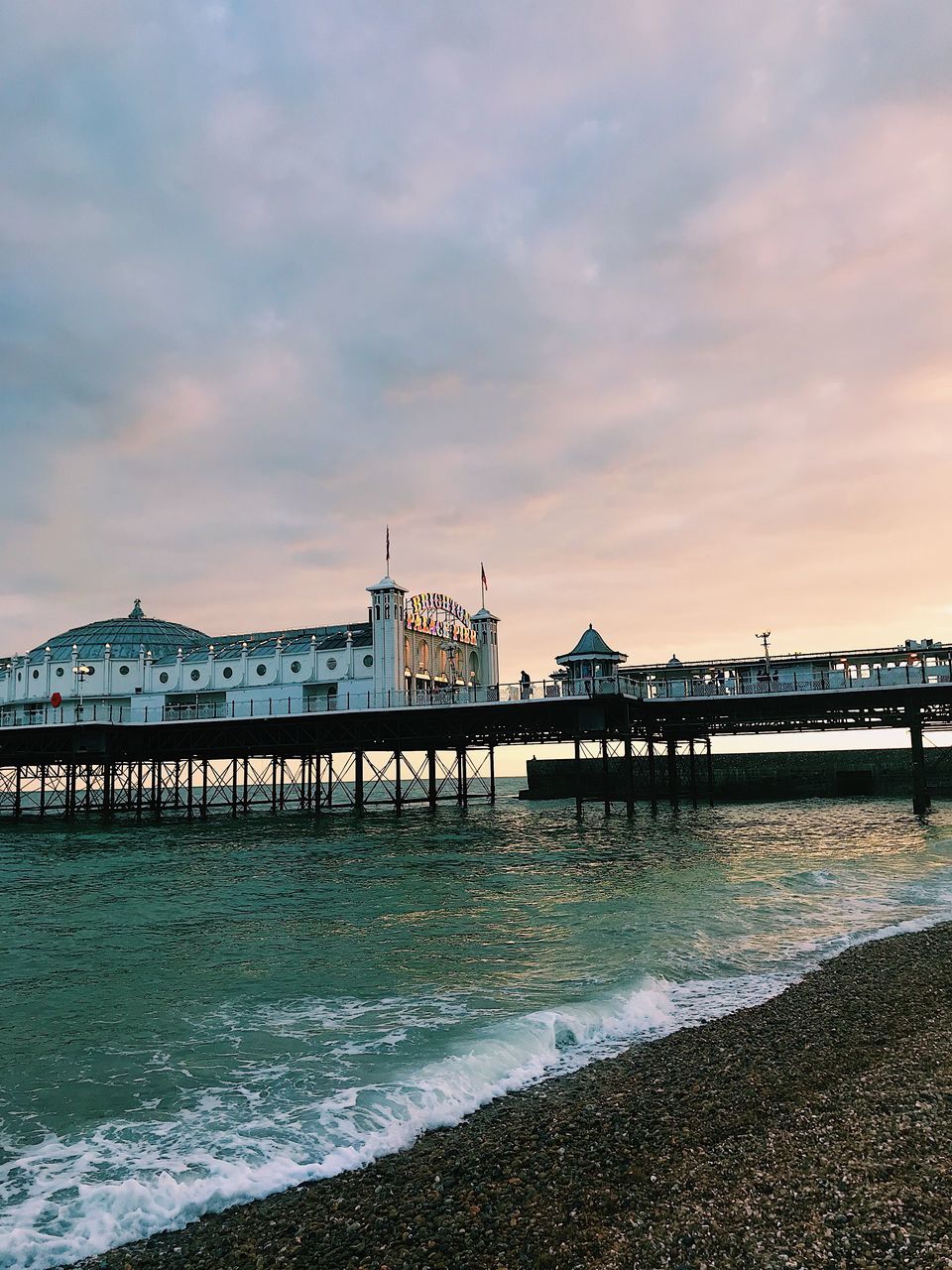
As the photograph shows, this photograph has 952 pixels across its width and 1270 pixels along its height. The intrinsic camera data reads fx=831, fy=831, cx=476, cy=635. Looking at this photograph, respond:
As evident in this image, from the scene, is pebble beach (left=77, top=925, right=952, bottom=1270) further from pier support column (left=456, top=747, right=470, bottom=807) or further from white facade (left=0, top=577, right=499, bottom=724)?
pier support column (left=456, top=747, right=470, bottom=807)

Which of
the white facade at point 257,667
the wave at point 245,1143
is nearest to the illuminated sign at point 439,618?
the white facade at point 257,667

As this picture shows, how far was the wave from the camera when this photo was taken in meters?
6.97

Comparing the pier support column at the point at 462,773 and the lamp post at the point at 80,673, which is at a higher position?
the lamp post at the point at 80,673

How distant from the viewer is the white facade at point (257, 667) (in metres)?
55.7

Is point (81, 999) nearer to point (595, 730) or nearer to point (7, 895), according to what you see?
point (7, 895)

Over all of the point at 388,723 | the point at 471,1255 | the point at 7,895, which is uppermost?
the point at 388,723

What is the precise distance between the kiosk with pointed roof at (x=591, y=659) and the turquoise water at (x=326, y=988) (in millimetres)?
16101

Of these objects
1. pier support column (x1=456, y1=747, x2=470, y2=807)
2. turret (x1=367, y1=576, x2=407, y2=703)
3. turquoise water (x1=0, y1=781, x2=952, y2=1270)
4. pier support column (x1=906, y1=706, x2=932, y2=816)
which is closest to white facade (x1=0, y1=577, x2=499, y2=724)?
turret (x1=367, y1=576, x2=407, y2=703)

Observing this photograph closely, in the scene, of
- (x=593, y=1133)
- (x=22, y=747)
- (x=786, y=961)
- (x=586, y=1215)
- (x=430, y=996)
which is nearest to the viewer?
(x=586, y=1215)

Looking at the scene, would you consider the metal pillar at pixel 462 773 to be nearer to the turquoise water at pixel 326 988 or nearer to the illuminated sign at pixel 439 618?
the illuminated sign at pixel 439 618

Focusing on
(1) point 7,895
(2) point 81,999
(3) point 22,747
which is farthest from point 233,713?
(2) point 81,999

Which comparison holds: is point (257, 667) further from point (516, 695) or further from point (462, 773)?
point (516, 695)

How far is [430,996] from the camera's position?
1334cm

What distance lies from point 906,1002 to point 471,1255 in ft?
28.1
